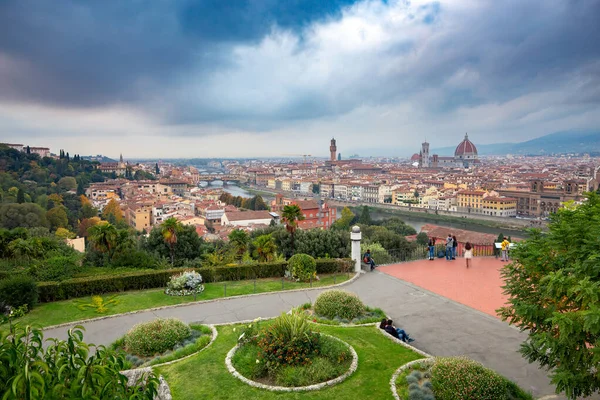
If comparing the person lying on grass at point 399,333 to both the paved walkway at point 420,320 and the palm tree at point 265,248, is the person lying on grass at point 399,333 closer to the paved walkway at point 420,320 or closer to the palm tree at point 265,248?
the paved walkway at point 420,320

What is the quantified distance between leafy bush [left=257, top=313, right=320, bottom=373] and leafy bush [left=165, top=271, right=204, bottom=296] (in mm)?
4453

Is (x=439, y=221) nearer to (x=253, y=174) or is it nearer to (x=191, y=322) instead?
(x=191, y=322)

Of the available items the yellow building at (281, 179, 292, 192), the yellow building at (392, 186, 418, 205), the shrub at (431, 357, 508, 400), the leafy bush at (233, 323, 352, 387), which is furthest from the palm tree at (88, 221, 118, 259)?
the yellow building at (281, 179, 292, 192)

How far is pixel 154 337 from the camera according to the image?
6.77 meters

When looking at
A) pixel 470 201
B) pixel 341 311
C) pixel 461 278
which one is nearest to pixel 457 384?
pixel 341 311

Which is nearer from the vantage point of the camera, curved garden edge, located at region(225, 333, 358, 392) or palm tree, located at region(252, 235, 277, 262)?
curved garden edge, located at region(225, 333, 358, 392)

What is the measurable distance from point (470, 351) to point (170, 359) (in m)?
4.77

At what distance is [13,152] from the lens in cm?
7675

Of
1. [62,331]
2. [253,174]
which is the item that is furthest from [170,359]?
[253,174]

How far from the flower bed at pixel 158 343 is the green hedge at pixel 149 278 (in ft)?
11.6

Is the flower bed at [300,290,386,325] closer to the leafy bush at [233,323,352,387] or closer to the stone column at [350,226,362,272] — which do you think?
the leafy bush at [233,323,352,387]

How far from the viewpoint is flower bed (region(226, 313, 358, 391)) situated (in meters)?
5.41

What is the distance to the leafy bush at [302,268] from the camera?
11.1 meters

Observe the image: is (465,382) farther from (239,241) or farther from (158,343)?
(239,241)
